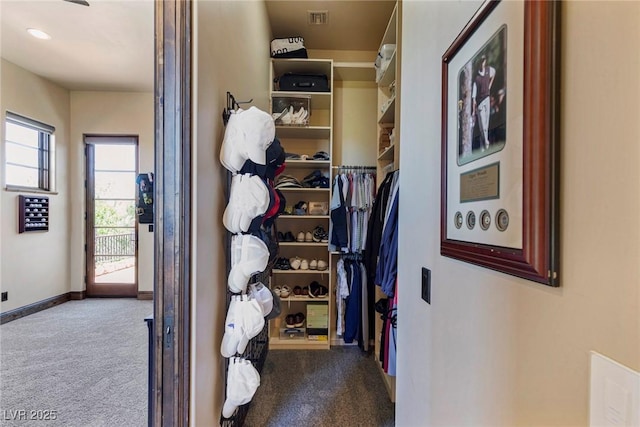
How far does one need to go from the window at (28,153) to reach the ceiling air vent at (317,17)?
3.47 metres

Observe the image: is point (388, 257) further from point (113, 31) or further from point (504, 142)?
point (113, 31)

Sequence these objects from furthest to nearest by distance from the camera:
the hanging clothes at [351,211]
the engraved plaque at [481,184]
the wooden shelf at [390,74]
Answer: the hanging clothes at [351,211] → the wooden shelf at [390,74] → the engraved plaque at [481,184]

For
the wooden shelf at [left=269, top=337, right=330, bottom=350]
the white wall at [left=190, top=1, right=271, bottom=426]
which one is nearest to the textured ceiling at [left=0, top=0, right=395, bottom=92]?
the white wall at [left=190, top=1, right=271, bottom=426]

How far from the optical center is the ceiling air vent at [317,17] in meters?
2.43

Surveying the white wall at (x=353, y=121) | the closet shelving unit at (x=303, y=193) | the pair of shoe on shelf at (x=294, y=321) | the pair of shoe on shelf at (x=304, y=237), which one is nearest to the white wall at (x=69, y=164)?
the closet shelving unit at (x=303, y=193)

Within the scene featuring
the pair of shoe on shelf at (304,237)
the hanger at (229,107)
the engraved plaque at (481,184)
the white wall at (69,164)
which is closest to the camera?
the engraved plaque at (481,184)

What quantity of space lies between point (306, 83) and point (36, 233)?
3.70 metres

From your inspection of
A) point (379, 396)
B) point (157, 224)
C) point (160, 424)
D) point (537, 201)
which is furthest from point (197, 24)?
point (379, 396)

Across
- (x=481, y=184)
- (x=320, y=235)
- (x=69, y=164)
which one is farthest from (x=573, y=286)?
(x=69, y=164)

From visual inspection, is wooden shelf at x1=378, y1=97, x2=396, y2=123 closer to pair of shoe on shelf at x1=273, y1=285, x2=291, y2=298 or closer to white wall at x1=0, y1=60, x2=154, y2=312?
pair of shoe on shelf at x1=273, y1=285, x2=291, y2=298

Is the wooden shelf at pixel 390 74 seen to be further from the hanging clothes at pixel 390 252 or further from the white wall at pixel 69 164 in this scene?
the white wall at pixel 69 164

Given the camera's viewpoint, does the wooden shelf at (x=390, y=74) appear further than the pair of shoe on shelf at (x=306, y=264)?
No

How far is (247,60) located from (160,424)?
199 centimetres

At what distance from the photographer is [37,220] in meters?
3.40
